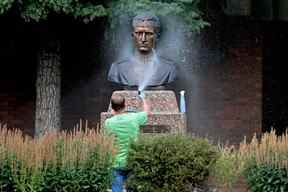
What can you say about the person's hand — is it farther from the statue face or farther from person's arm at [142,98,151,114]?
the statue face

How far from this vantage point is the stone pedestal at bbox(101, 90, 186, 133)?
10.3 m

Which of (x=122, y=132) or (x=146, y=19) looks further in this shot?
(x=146, y=19)

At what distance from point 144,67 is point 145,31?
58 centimetres

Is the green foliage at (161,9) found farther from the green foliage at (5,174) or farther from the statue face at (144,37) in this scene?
the green foliage at (5,174)

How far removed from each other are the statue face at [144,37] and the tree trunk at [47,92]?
5.54ft

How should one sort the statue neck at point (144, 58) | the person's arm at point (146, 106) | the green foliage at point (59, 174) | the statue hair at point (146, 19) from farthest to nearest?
the statue neck at point (144, 58) < the statue hair at point (146, 19) < the person's arm at point (146, 106) < the green foliage at point (59, 174)

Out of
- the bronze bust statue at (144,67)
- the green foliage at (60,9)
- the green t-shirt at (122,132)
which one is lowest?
the green t-shirt at (122,132)

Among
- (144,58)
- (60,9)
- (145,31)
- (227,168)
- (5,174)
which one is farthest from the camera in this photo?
(144,58)

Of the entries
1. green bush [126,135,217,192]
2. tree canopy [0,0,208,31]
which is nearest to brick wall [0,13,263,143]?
tree canopy [0,0,208,31]

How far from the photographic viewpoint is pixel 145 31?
10727 millimetres

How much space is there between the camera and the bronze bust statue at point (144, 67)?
35.7 ft

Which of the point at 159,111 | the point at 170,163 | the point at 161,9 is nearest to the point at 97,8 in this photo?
the point at 161,9

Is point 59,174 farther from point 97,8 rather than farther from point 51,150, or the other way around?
point 97,8

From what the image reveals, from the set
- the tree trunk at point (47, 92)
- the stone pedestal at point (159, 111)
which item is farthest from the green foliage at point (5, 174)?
the tree trunk at point (47, 92)
